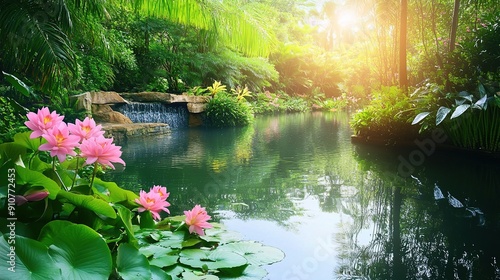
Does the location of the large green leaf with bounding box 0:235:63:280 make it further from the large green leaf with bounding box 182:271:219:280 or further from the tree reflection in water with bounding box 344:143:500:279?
the tree reflection in water with bounding box 344:143:500:279

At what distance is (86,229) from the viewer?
1.25m

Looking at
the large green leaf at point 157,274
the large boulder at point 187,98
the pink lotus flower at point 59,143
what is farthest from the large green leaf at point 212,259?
the large boulder at point 187,98

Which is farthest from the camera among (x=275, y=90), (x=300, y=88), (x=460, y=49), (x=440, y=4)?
(x=300, y=88)

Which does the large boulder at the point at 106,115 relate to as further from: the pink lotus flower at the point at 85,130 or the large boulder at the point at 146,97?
the pink lotus flower at the point at 85,130

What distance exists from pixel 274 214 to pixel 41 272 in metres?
2.00

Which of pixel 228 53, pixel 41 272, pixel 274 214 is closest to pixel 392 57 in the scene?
pixel 228 53

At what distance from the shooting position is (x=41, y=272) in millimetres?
1100

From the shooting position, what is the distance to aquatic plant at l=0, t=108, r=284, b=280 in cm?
118

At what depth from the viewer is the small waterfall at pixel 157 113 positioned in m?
9.80

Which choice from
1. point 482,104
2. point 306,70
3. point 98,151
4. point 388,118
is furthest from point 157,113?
point 306,70

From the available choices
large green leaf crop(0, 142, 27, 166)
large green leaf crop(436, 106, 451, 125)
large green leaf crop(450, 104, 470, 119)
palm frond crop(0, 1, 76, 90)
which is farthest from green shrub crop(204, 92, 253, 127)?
large green leaf crop(0, 142, 27, 166)

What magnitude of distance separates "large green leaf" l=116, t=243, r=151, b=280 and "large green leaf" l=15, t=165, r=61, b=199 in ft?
1.01

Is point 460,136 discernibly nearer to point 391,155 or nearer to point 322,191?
point 391,155

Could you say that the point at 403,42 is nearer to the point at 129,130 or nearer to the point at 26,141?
the point at 129,130
